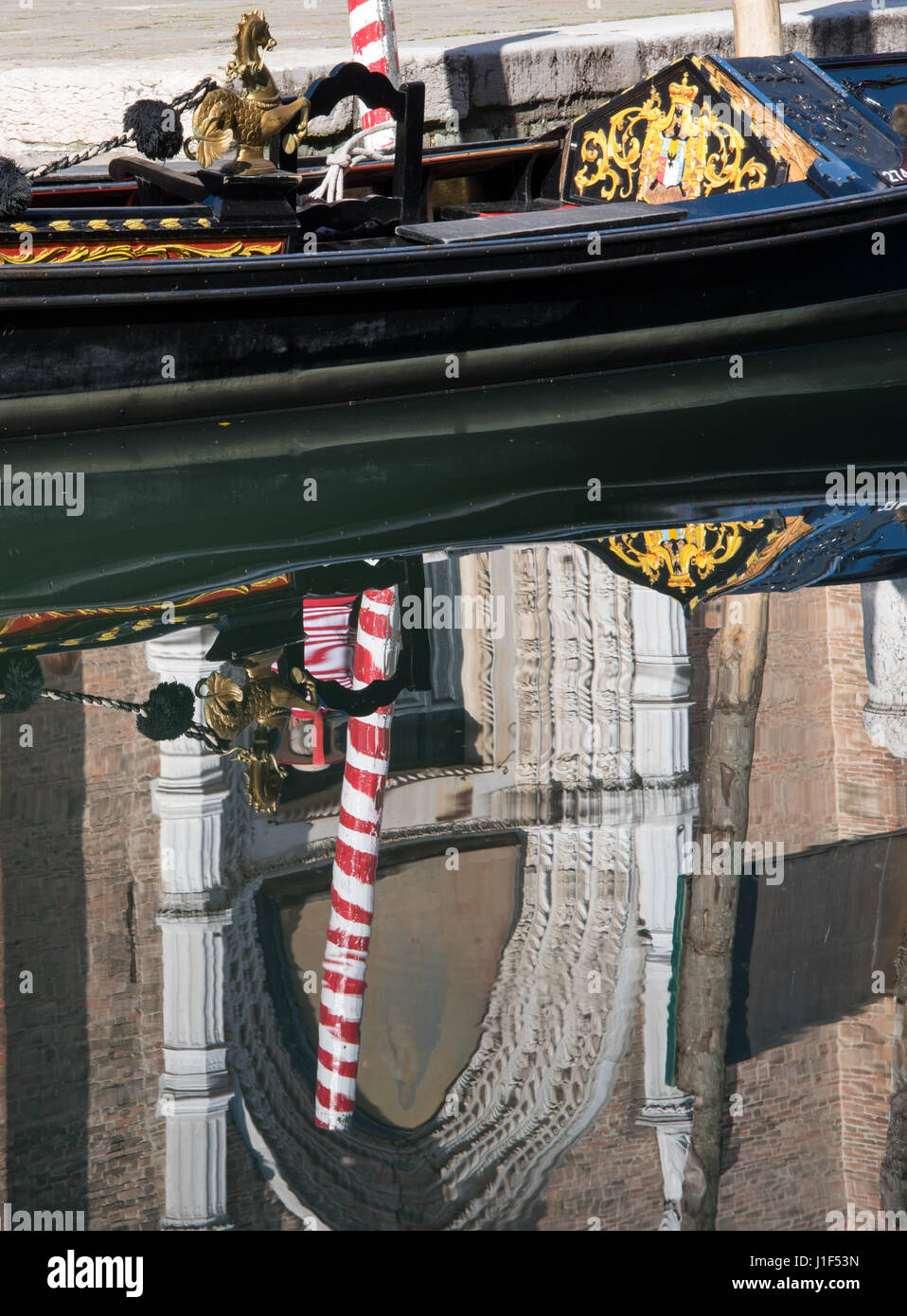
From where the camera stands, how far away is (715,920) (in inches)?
123

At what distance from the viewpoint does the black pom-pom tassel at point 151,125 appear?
6.22m

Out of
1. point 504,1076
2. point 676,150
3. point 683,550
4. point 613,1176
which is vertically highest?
point 676,150

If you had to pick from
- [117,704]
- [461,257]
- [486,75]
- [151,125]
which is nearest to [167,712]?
[117,704]

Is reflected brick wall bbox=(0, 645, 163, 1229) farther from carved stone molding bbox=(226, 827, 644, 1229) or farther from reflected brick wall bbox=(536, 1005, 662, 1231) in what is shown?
reflected brick wall bbox=(536, 1005, 662, 1231)

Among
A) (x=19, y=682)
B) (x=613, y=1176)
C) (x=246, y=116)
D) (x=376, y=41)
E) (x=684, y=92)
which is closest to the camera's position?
(x=613, y=1176)

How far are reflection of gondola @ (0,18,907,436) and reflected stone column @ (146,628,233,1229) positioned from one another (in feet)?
8.39

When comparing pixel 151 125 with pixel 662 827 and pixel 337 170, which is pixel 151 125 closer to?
pixel 337 170

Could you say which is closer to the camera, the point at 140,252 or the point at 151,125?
the point at 140,252

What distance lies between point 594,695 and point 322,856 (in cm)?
100

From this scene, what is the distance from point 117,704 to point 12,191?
250cm

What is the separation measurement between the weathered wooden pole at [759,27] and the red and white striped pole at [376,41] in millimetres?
1598

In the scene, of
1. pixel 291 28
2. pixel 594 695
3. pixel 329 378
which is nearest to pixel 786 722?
pixel 594 695

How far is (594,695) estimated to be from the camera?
410cm

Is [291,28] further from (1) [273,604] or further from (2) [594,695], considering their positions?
(2) [594,695]
